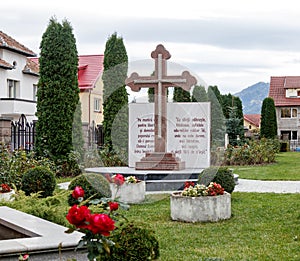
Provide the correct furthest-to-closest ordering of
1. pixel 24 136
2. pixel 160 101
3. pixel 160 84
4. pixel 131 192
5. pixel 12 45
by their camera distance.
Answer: pixel 12 45, pixel 24 136, pixel 160 101, pixel 160 84, pixel 131 192

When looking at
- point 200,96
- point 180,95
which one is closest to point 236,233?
point 200,96

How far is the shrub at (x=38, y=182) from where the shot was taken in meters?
10.9

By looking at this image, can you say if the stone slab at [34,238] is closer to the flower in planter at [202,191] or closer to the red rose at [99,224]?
the red rose at [99,224]

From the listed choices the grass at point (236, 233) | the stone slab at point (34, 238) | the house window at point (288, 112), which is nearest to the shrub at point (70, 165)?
the grass at point (236, 233)

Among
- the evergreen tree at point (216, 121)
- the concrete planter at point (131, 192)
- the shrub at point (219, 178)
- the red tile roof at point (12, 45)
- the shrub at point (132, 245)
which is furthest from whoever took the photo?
the red tile roof at point (12, 45)

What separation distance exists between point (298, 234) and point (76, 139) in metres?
10.6

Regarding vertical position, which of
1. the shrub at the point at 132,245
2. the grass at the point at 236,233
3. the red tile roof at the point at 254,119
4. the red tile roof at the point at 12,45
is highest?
the red tile roof at the point at 12,45

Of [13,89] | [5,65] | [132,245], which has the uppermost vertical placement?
[5,65]

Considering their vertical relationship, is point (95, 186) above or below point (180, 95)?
below

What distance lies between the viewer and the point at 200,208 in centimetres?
853

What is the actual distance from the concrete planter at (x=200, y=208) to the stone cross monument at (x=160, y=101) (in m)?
4.62

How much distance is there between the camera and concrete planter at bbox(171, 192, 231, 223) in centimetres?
854

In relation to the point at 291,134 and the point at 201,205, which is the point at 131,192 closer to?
the point at 201,205

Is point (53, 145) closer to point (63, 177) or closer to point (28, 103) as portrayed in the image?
point (63, 177)
